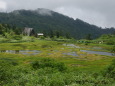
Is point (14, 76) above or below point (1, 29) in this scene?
below

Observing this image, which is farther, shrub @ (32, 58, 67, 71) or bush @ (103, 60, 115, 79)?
shrub @ (32, 58, 67, 71)

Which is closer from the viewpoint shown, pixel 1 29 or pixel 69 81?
pixel 69 81

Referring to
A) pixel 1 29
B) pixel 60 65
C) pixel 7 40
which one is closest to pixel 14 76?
pixel 60 65

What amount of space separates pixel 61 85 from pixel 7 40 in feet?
467

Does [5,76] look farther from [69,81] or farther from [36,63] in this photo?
[36,63]

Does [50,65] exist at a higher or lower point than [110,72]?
higher

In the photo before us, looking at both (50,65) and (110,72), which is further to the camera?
(50,65)

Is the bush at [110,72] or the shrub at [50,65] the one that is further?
the shrub at [50,65]

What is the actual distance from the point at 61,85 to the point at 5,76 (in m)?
7.94

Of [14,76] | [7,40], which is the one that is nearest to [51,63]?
[14,76]

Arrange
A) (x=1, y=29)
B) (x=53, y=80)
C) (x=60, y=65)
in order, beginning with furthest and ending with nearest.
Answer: (x=1, y=29) → (x=60, y=65) → (x=53, y=80)

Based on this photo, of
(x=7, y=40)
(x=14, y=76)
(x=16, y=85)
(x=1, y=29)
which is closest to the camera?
(x=16, y=85)

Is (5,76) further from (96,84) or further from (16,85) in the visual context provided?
(96,84)

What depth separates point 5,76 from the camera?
909 inches
